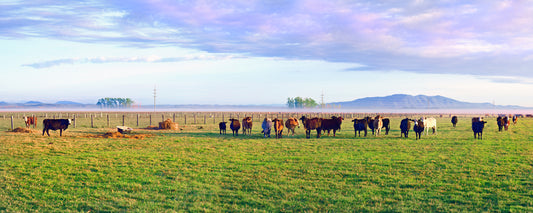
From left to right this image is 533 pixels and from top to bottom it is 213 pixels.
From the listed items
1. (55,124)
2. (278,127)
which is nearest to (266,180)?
(278,127)

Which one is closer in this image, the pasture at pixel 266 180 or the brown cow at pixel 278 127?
the pasture at pixel 266 180

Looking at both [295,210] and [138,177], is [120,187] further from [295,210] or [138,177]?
[295,210]

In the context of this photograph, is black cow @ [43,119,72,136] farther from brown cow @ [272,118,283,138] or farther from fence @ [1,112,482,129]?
brown cow @ [272,118,283,138]

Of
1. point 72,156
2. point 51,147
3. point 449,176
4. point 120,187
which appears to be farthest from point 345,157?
point 51,147

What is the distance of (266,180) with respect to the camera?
444 inches

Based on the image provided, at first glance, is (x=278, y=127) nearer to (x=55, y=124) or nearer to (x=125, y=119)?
(x=55, y=124)

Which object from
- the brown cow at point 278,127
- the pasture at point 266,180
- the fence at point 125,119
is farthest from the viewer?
the fence at point 125,119

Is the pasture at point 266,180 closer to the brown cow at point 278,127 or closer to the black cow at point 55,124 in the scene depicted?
the brown cow at point 278,127

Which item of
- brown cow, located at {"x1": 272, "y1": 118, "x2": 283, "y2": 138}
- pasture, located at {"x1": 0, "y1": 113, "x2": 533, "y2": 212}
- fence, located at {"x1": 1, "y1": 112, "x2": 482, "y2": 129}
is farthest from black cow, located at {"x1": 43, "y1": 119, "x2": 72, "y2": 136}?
brown cow, located at {"x1": 272, "y1": 118, "x2": 283, "y2": 138}

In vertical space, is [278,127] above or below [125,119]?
above

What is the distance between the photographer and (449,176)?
11.9m

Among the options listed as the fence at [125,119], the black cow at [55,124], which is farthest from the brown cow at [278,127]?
the fence at [125,119]

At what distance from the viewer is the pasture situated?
8797 millimetres

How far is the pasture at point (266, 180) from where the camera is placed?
880cm
